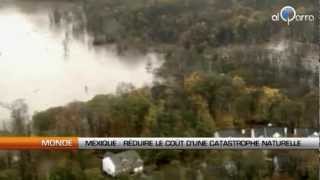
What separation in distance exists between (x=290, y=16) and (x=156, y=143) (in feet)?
1.74

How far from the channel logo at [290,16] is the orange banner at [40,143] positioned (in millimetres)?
684

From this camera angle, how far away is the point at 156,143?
165 centimetres

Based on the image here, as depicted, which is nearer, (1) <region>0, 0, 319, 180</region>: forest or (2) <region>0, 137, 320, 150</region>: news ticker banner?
(2) <region>0, 137, 320, 150</region>: news ticker banner

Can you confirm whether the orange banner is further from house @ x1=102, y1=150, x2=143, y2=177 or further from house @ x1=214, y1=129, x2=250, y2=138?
house @ x1=214, y1=129, x2=250, y2=138

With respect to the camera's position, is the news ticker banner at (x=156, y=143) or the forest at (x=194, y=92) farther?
the forest at (x=194, y=92)

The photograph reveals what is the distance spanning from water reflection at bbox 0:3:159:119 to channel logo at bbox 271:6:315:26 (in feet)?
1.26

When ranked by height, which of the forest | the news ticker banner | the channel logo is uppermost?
the channel logo

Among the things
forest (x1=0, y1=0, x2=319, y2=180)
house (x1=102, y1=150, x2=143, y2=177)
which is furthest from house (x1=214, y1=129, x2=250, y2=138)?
house (x1=102, y1=150, x2=143, y2=177)

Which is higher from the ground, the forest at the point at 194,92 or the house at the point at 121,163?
the forest at the point at 194,92

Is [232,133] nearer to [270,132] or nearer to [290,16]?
[270,132]

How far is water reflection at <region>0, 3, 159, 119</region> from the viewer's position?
174 cm

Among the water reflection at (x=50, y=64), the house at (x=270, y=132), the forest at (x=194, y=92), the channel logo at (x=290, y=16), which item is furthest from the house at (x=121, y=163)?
the channel logo at (x=290, y=16)

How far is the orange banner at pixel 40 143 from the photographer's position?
166 centimetres

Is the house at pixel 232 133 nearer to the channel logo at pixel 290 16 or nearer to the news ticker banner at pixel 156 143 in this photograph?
the news ticker banner at pixel 156 143
